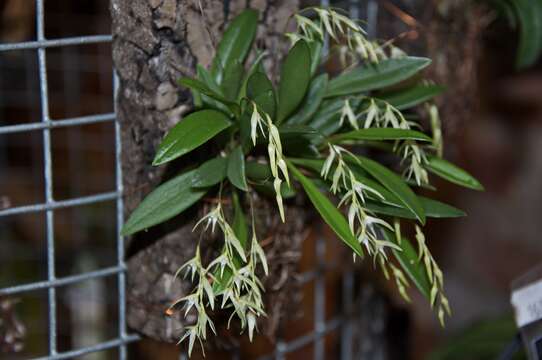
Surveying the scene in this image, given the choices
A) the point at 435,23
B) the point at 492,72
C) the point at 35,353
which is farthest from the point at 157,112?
the point at 492,72

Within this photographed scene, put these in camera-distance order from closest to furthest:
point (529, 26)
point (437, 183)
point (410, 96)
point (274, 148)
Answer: point (274, 148) < point (410, 96) < point (529, 26) < point (437, 183)

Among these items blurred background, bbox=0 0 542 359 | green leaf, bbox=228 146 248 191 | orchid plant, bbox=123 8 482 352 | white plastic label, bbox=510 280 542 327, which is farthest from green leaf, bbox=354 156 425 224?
blurred background, bbox=0 0 542 359

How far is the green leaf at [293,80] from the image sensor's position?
0.77 m

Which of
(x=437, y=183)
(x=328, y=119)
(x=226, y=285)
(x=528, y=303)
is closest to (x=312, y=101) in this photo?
(x=328, y=119)

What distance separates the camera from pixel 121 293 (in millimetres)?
951

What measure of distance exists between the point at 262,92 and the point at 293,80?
0.05 meters

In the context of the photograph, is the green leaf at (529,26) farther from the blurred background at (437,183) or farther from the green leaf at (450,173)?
the green leaf at (450,173)

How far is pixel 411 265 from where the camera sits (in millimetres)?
828

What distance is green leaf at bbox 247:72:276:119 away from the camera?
74 cm

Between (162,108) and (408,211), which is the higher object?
(162,108)

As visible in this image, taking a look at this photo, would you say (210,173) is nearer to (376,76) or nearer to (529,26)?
(376,76)

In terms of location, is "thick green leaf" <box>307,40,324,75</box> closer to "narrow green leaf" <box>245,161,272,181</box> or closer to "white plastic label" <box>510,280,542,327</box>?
"narrow green leaf" <box>245,161,272,181</box>

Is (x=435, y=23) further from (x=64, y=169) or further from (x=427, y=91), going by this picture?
(x=64, y=169)

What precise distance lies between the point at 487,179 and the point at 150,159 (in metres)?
1.54
